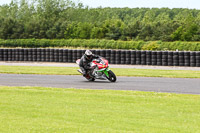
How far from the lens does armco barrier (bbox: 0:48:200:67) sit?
26.5 m

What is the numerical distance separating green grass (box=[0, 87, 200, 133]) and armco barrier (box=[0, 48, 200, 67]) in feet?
46.6

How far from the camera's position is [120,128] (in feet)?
24.7

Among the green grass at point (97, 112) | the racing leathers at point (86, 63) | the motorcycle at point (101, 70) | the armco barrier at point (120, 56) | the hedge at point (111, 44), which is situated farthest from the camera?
the hedge at point (111, 44)

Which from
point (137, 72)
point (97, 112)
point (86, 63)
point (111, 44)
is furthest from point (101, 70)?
point (111, 44)

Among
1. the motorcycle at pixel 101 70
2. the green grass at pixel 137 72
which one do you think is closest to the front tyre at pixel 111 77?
the motorcycle at pixel 101 70

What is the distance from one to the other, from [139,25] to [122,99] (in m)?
60.9

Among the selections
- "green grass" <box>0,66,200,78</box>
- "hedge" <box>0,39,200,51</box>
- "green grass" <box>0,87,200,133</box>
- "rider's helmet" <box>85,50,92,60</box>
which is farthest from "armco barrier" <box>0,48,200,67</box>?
"hedge" <box>0,39,200,51</box>

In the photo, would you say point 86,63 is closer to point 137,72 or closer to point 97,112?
point 137,72

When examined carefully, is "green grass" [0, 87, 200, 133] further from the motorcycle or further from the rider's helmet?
the rider's helmet

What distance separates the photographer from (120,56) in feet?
94.3

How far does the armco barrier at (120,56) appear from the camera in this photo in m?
26.5

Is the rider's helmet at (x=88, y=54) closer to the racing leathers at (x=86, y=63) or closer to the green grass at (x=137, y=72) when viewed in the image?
the racing leathers at (x=86, y=63)

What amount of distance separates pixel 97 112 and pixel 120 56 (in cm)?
1960

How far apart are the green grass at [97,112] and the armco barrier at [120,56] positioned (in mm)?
14202
